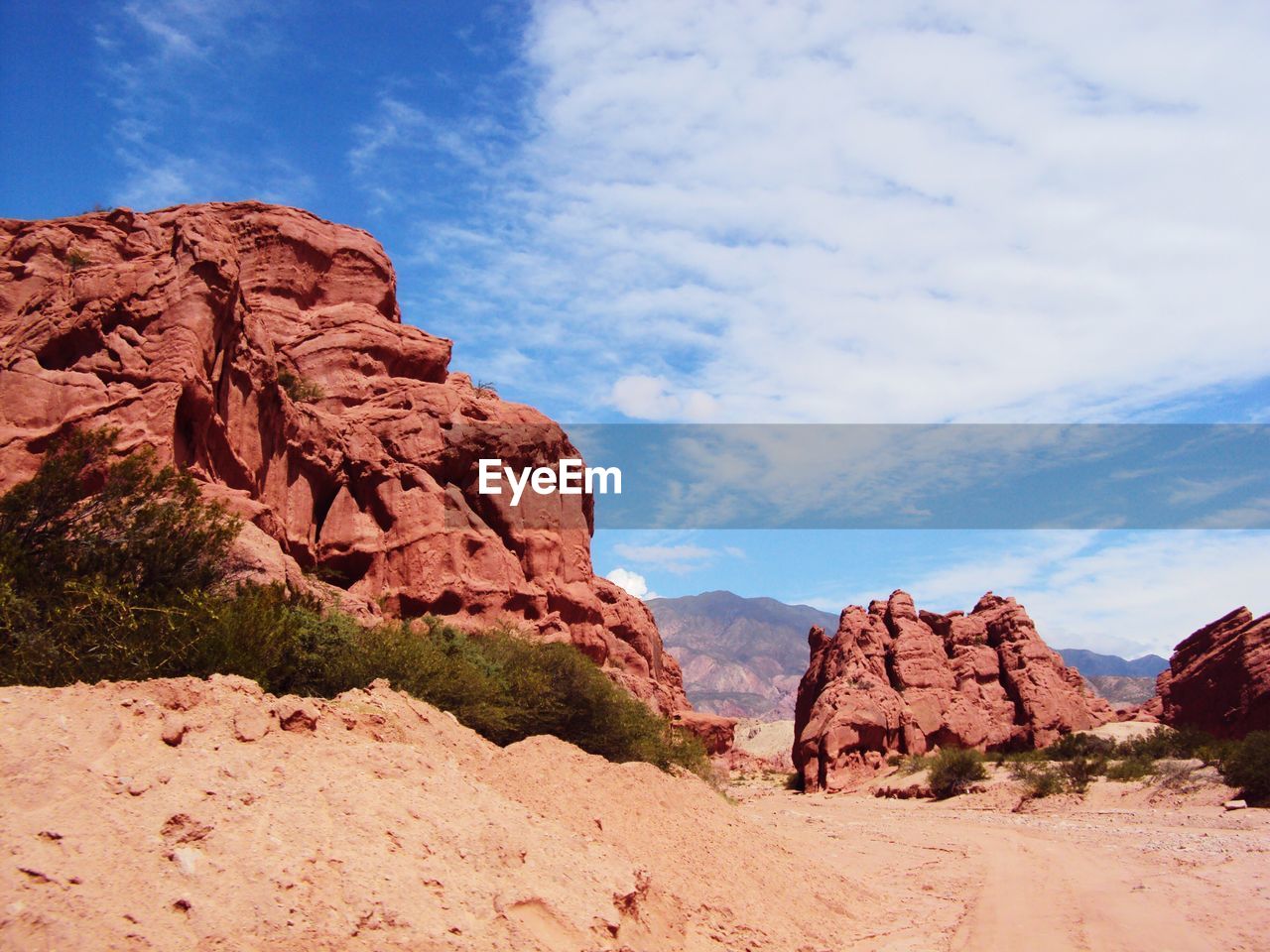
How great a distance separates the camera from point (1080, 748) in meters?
45.7

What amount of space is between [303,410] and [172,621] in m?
18.3

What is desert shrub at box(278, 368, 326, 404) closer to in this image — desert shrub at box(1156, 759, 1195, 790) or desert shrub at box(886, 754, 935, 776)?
desert shrub at box(886, 754, 935, 776)

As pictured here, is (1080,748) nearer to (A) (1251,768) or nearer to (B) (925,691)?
(B) (925,691)

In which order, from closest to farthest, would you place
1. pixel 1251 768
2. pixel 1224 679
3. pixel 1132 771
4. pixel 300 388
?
1. pixel 1251 768
2. pixel 300 388
3. pixel 1132 771
4. pixel 1224 679

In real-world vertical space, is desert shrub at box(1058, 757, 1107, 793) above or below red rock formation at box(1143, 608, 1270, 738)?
below

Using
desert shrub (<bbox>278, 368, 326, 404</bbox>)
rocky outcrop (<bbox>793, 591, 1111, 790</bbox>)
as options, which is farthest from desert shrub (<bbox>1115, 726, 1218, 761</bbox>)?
desert shrub (<bbox>278, 368, 326, 404</bbox>)

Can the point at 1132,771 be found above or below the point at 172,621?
below

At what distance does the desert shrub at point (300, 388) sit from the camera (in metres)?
33.5

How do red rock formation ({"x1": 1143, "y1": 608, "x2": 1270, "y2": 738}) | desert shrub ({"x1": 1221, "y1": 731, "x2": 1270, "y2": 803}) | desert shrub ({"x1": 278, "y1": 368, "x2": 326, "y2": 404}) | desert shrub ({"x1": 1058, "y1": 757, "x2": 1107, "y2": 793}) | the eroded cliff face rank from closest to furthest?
the eroded cliff face
desert shrub ({"x1": 1221, "y1": 731, "x2": 1270, "y2": 803})
desert shrub ({"x1": 278, "y1": 368, "x2": 326, "y2": 404})
desert shrub ({"x1": 1058, "y1": 757, "x2": 1107, "y2": 793})
red rock formation ({"x1": 1143, "y1": 608, "x2": 1270, "y2": 738})

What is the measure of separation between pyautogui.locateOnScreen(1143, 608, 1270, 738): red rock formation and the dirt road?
496 inches

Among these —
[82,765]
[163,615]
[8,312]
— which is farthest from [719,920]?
[8,312]

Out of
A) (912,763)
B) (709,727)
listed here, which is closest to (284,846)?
(709,727)

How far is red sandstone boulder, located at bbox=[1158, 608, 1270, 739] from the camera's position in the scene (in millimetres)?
40156

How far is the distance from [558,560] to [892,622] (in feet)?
96.6
